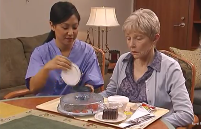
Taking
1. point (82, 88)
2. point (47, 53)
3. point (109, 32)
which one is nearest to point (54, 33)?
point (47, 53)

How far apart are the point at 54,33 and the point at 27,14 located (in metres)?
1.76

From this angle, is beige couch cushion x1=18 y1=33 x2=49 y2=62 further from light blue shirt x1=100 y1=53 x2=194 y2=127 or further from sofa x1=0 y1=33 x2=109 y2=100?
light blue shirt x1=100 y1=53 x2=194 y2=127

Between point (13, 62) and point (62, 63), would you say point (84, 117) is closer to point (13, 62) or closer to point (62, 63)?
point (62, 63)

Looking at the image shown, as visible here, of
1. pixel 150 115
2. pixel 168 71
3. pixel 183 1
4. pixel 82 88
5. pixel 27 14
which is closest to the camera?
pixel 150 115

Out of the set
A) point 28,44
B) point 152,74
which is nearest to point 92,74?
point 152,74

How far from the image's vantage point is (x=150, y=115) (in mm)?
1284

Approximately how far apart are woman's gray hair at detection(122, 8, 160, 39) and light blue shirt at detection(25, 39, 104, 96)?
0.44 m

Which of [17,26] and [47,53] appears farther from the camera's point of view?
[17,26]

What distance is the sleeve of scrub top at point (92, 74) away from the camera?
1.84 meters

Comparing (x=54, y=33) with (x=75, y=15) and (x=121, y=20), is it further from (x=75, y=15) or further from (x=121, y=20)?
(x=121, y=20)

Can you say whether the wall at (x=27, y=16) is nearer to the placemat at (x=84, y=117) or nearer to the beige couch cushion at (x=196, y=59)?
the beige couch cushion at (x=196, y=59)

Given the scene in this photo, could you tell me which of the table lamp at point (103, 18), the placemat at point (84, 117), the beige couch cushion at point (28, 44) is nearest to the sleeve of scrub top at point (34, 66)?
the placemat at point (84, 117)

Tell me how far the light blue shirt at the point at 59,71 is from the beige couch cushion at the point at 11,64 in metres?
1.27

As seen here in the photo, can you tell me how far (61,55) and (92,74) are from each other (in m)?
0.22
